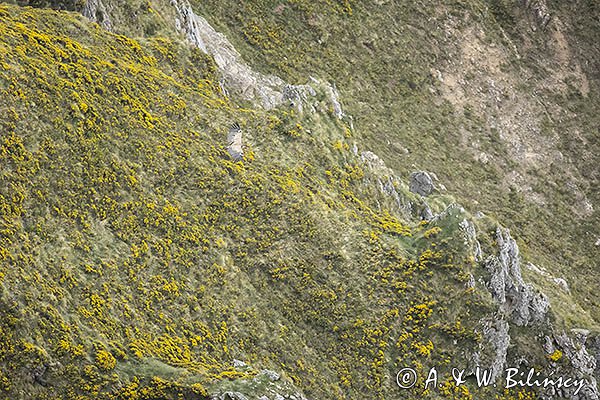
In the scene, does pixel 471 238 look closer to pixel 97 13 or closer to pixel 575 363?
pixel 575 363

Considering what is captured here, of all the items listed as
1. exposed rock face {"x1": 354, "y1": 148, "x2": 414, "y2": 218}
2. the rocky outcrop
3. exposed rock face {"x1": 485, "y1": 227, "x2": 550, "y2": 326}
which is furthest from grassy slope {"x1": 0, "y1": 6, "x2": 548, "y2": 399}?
exposed rock face {"x1": 354, "y1": 148, "x2": 414, "y2": 218}

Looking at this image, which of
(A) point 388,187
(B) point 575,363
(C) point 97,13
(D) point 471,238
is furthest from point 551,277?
(C) point 97,13

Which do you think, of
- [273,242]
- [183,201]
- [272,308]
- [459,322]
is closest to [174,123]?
[183,201]

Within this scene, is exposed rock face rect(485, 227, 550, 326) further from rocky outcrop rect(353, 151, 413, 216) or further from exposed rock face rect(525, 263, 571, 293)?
exposed rock face rect(525, 263, 571, 293)

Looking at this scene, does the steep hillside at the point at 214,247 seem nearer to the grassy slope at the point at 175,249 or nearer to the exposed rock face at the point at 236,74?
the grassy slope at the point at 175,249

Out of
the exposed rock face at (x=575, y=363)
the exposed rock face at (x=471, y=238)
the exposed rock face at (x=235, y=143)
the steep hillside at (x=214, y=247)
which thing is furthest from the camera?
the exposed rock face at (x=235, y=143)

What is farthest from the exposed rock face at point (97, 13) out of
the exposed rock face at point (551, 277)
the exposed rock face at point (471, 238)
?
the exposed rock face at point (551, 277)

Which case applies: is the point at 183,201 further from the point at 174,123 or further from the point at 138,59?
the point at 138,59

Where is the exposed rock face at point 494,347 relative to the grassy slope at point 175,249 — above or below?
above
